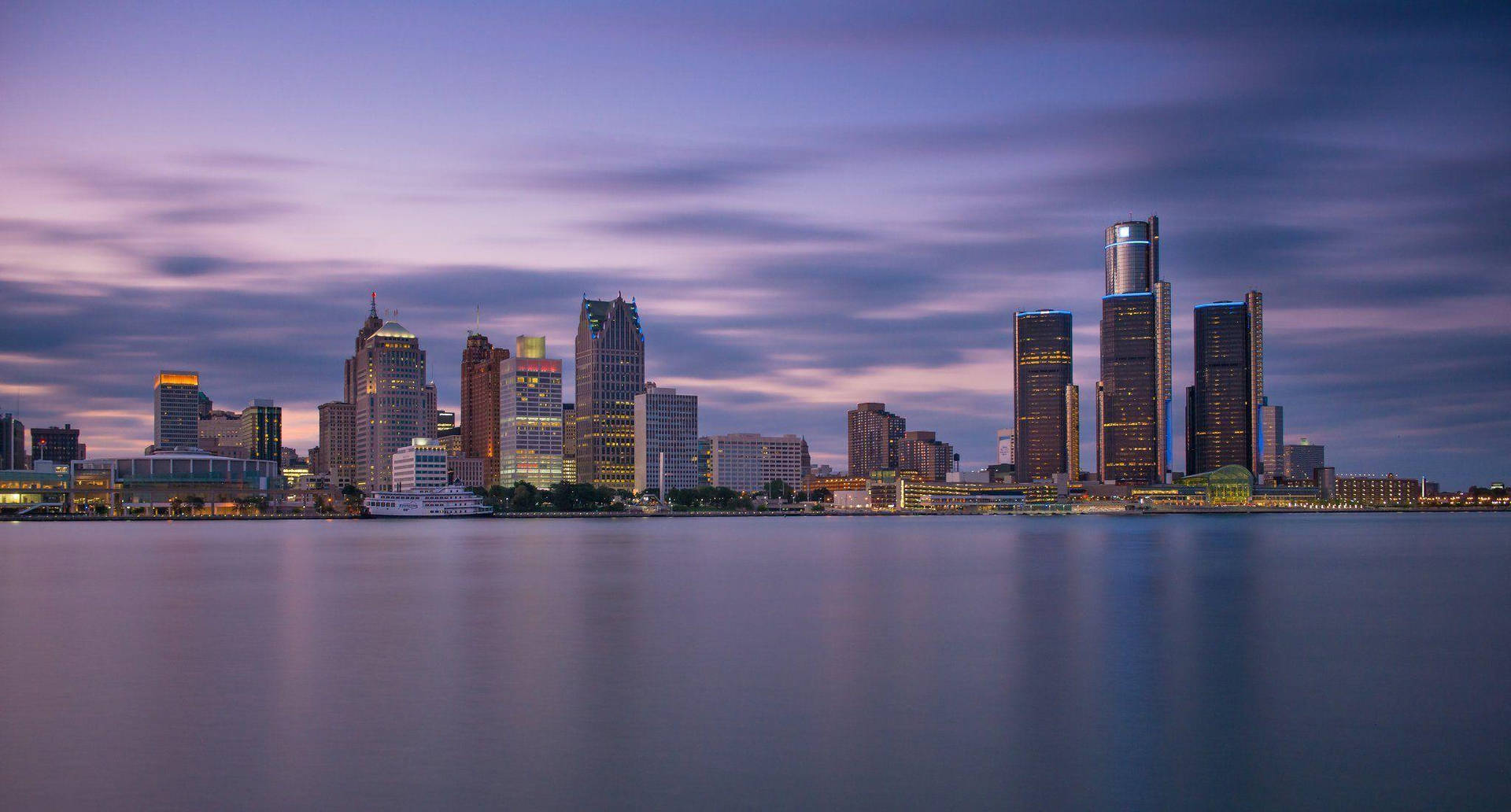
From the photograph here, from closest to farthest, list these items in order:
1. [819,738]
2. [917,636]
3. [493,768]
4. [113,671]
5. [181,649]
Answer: [493,768]
[819,738]
[113,671]
[181,649]
[917,636]

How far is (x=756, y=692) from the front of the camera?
98.6 ft

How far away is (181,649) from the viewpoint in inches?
1486

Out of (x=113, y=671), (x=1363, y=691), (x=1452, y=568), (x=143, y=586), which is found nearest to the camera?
(x=1363, y=691)

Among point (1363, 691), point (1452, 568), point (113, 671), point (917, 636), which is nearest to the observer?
point (1363, 691)

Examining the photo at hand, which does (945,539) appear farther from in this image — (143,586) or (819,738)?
(819,738)

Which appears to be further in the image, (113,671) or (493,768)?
(113,671)

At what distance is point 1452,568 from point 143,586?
78465 mm

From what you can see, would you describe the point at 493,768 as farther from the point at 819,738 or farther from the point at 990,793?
the point at 990,793

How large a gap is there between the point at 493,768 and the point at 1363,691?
2217cm

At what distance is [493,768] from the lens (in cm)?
2239

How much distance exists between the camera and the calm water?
21219mm

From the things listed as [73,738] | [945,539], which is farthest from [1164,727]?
[945,539]

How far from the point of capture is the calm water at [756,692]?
835 inches

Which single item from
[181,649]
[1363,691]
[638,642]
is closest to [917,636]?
[638,642]
